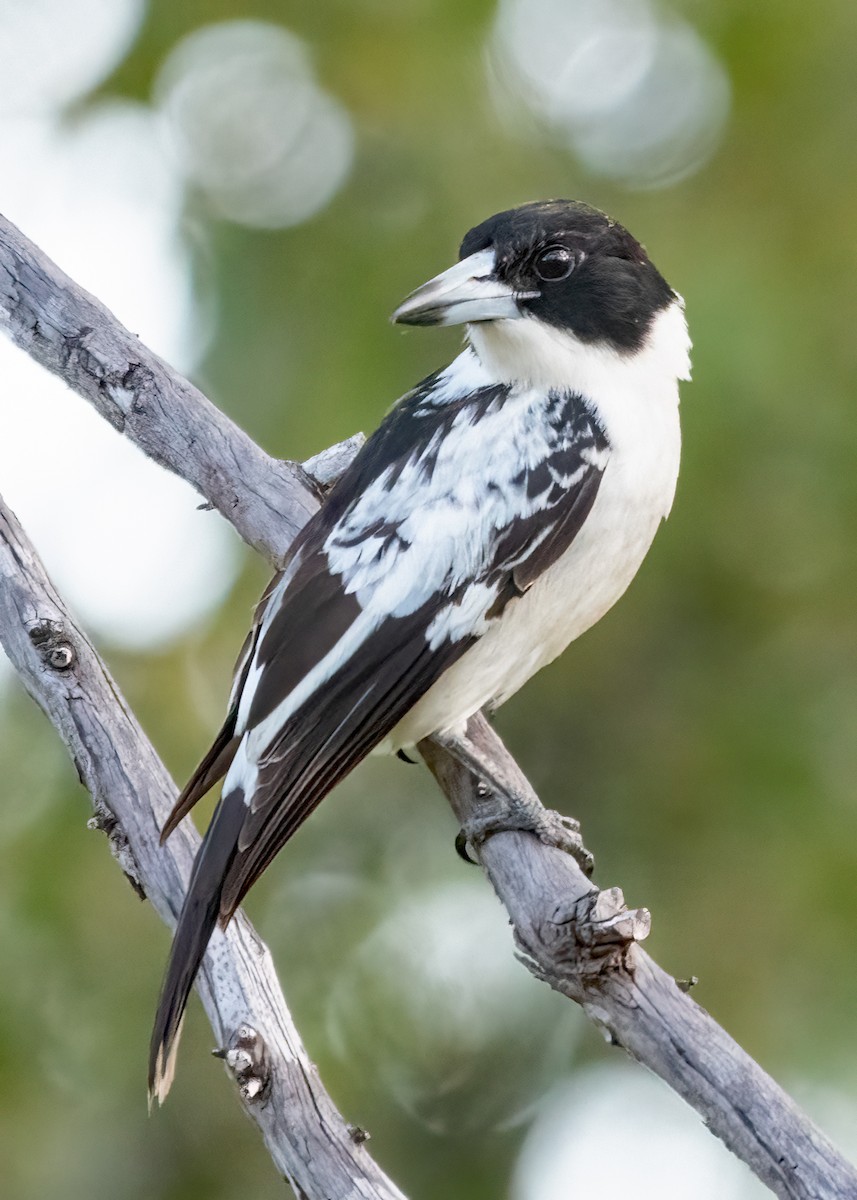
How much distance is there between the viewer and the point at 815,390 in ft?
12.5

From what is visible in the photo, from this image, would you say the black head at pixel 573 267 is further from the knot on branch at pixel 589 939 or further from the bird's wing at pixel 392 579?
the knot on branch at pixel 589 939

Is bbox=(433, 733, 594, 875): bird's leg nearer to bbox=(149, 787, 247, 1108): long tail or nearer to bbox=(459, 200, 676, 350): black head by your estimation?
bbox=(149, 787, 247, 1108): long tail

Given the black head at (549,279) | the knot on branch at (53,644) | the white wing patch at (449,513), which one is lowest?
the knot on branch at (53,644)

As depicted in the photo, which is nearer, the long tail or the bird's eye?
the long tail

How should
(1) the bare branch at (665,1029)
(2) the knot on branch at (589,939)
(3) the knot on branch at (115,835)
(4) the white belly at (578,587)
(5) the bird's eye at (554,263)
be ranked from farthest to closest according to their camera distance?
(5) the bird's eye at (554,263), (4) the white belly at (578,587), (3) the knot on branch at (115,835), (2) the knot on branch at (589,939), (1) the bare branch at (665,1029)

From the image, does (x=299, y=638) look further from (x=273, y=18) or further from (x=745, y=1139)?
(x=273, y=18)

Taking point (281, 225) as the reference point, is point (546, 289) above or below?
below

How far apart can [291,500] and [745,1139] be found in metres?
1.29

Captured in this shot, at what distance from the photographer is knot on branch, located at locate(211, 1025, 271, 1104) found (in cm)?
183

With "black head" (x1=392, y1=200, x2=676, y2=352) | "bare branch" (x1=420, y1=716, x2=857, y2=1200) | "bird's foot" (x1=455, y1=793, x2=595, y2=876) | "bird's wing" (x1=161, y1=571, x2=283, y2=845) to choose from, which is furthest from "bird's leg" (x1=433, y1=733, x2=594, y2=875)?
"black head" (x1=392, y1=200, x2=676, y2=352)

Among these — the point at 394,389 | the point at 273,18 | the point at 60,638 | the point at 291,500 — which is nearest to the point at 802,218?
the point at 394,389

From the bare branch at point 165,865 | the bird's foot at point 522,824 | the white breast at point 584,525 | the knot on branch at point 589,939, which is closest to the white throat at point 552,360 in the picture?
the white breast at point 584,525

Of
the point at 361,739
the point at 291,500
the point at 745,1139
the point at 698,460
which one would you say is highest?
the point at 698,460

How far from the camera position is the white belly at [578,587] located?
2.49 meters
